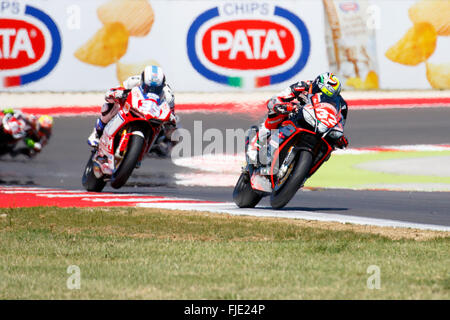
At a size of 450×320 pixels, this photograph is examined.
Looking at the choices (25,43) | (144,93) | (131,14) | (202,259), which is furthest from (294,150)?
(131,14)

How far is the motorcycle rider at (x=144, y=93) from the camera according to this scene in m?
12.7

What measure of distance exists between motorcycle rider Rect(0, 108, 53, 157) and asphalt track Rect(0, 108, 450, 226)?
18 centimetres

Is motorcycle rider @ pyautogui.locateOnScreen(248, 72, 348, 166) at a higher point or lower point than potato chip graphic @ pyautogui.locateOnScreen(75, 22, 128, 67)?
lower

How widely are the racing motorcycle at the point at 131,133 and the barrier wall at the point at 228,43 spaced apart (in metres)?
9.79

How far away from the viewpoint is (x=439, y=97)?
23797 millimetres

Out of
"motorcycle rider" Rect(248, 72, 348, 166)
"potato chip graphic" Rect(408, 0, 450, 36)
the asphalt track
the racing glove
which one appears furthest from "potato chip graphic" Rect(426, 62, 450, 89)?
the racing glove

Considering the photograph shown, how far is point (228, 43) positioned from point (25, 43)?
4.67 meters

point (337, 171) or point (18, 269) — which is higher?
point (18, 269)

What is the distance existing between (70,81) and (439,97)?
8.72 m

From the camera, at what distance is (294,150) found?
10852 millimetres

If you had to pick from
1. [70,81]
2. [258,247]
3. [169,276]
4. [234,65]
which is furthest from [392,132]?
[169,276]

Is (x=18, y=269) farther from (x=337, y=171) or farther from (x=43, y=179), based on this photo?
(x=337, y=171)

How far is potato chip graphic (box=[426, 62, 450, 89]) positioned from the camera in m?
24.2

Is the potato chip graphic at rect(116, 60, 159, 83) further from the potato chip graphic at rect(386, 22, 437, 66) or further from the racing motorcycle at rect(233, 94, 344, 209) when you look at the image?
the racing motorcycle at rect(233, 94, 344, 209)
